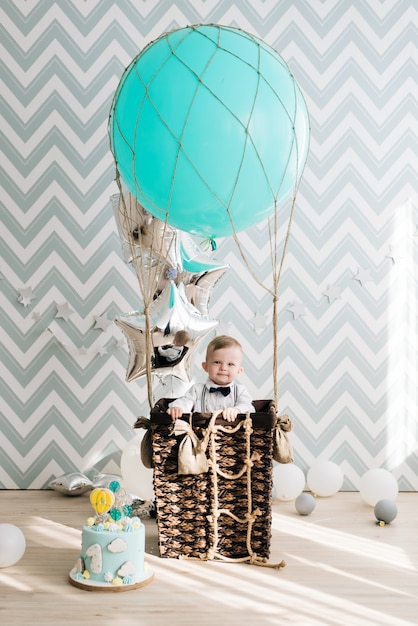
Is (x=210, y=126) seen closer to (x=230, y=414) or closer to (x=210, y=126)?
(x=210, y=126)

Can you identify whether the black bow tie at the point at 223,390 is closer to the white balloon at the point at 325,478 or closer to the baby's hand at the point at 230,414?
the baby's hand at the point at 230,414

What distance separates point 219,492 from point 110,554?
385 millimetres

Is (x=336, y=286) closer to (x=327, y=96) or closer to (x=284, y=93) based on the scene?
(x=327, y=96)

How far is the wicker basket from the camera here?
2115mm

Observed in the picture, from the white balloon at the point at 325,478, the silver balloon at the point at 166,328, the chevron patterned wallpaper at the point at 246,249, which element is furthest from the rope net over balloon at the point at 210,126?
the white balloon at the point at 325,478

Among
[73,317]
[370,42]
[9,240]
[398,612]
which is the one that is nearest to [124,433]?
[73,317]

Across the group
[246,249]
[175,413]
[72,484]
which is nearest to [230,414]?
[175,413]

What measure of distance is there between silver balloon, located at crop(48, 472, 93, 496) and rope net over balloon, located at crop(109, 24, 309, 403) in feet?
4.42

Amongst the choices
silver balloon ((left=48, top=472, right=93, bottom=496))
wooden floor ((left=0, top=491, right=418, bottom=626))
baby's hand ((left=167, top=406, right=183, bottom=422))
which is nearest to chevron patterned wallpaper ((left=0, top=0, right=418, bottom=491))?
silver balloon ((left=48, top=472, right=93, bottom=496))

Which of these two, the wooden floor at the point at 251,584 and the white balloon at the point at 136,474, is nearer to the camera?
the wooden floor at the point at 251,584

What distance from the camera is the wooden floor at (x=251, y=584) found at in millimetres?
1750

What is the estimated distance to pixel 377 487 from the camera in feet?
8.90

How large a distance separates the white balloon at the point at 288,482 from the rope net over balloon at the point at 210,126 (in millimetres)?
1150

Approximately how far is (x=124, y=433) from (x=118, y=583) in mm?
1205
